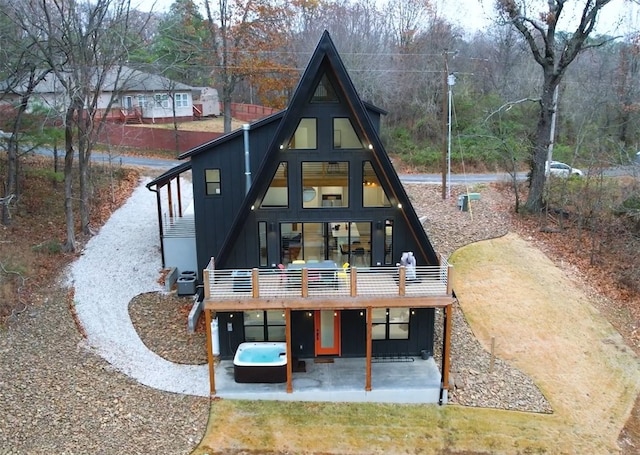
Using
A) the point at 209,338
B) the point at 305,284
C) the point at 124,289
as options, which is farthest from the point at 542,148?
the point at 124,289

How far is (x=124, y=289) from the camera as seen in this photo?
17625mm

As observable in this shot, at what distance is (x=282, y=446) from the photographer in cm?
1142

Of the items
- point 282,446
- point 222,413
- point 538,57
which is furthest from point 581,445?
point 538,57

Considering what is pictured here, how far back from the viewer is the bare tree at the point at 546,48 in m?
21.7

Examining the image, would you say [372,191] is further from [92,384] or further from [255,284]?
[92,384]

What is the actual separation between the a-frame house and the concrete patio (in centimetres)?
23

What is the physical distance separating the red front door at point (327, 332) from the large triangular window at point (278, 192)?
3153 millimetres

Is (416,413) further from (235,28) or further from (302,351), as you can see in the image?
(235,28)

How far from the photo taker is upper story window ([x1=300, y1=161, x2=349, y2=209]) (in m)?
13.8

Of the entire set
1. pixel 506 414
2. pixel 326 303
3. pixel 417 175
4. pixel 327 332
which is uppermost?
pixel 417 175

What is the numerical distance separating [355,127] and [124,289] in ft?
31.9

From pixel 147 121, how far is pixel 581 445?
36.2 m

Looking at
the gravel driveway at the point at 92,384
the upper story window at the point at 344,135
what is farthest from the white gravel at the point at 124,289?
the upper story window at the point at 344,135

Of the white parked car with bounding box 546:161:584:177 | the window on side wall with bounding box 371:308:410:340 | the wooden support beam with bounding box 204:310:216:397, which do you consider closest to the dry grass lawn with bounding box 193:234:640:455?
the wooden support beam with bounding box 204:310:216:397
